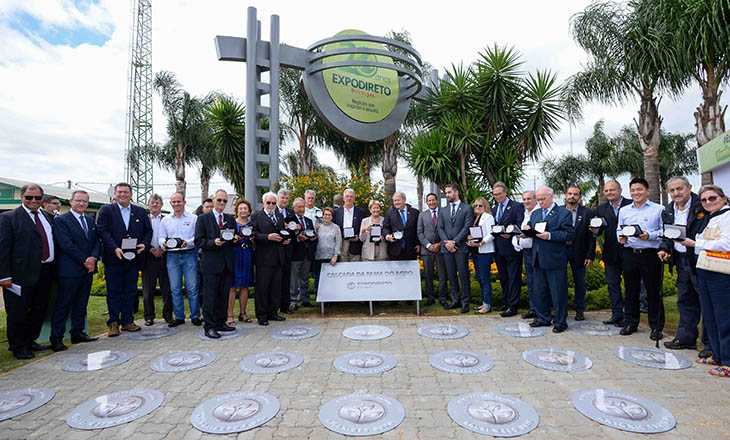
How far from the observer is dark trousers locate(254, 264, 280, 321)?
5836mm

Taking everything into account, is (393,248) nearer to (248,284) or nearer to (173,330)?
(248,284)

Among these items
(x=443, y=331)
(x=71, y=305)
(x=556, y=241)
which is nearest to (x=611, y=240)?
(x=556, y=241)

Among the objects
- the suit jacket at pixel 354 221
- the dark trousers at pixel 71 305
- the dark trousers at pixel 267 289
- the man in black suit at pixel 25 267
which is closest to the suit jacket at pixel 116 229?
the dark trousers at pixel 71 305

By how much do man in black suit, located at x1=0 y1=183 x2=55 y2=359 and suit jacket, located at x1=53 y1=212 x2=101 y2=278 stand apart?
0.31 ft

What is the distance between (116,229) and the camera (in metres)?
5.43

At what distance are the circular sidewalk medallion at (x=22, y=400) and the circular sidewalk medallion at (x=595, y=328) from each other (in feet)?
20.1

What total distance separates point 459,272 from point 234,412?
462 centimetres

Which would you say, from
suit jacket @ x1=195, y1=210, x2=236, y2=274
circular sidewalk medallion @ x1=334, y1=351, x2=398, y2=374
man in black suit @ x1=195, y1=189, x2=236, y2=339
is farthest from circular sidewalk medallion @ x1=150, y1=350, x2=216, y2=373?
circular sidewalk medallion @ x1=334, y1=351, x2=398, y2=374

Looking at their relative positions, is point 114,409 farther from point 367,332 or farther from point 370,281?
point 370,281

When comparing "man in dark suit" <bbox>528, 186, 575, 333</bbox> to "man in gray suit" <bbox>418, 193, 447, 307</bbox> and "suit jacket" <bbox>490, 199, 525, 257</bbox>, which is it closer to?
"suit jacket" <bbox>490, 199, 525, 257</bbox>

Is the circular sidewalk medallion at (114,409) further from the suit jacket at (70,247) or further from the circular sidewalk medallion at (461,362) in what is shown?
the circular sidewalk medallion at (461,362)

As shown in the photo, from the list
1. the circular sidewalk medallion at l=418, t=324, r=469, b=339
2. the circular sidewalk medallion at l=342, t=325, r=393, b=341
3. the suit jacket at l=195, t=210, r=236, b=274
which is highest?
the suit jacket at l=195, t=210, r=236, b=274

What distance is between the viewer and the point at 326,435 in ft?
8.87

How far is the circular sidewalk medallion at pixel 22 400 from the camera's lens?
10.2 feet
